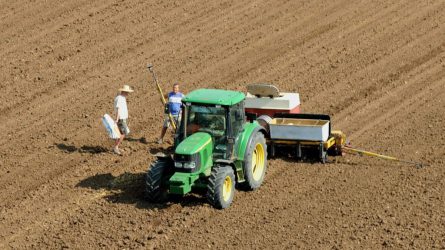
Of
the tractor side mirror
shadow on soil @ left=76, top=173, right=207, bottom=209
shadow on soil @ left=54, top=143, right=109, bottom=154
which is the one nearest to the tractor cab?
the tractor side mirror

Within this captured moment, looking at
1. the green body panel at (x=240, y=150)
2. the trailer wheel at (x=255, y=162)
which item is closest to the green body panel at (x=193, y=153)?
the green body panel at (x=240, y=150)

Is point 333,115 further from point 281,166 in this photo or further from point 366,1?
point 366,1

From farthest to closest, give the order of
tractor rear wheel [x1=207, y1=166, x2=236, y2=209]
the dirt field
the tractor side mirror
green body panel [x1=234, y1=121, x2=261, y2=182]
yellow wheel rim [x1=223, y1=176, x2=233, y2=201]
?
the tractor side mirror → green body panel [x1=234, y1=121, x2=261, y2=182] → yellow wheel rim [x1=223, y1=176, x2=233, y2=201] → tractor rear wheel [x1=207, y1=166, x2=236, y2=209] → the dirt field

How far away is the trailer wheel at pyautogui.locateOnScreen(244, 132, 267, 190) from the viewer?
1644 centimetres

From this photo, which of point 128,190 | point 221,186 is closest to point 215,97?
point 221,186

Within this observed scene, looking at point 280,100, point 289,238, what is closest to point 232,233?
point 289,238

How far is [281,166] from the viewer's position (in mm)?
18047

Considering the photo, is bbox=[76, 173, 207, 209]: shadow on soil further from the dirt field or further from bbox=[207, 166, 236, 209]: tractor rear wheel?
bbox=[207, 166, 236, 209]: tractor rear wheel

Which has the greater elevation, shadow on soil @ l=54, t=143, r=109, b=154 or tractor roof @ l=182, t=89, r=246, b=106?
tractor roof @ l=182, t=89, r=246, b=106

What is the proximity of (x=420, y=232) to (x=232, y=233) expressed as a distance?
118 inches

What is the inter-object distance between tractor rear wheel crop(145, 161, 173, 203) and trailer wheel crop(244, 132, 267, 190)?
1377mm

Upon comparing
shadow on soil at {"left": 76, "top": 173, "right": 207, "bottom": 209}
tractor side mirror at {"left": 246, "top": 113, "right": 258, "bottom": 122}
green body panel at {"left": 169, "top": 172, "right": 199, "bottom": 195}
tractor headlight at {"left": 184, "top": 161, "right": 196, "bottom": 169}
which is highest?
tractor side mirror at {"left": 246, "top": 113, "right": 258, "bottom": 122}

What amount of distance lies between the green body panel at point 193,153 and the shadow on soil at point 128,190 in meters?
0.58

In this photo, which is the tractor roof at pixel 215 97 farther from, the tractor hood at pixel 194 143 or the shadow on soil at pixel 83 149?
the shadow on soil at pixel 83 149
